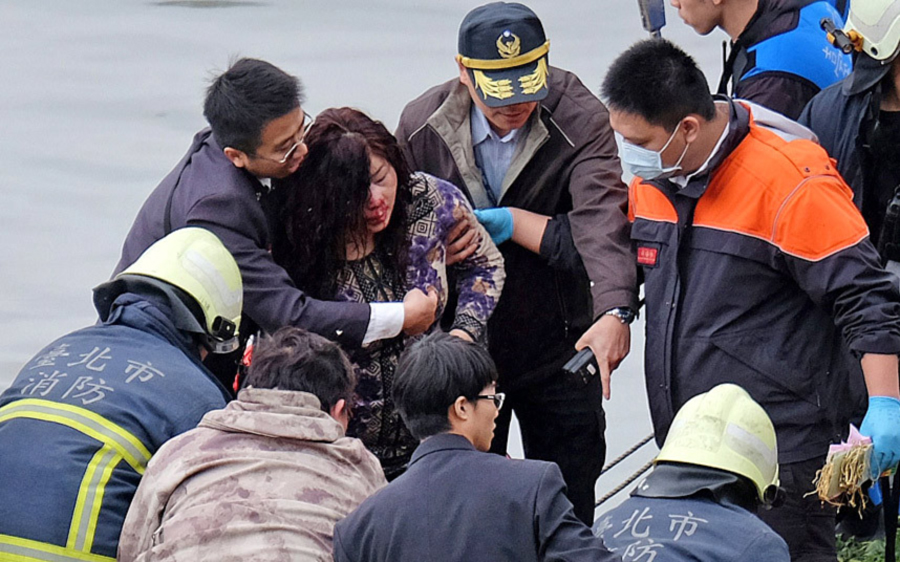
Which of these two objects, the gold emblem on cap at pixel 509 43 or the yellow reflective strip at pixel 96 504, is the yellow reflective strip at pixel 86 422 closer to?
the yellow reflective strip at pixel 96 504

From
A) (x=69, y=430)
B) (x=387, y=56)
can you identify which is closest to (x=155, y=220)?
(x=69, y=430)

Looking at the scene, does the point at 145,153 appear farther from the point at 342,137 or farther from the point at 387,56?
the point at 342,137

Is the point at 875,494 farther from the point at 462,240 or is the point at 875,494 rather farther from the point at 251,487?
the point at 251,487

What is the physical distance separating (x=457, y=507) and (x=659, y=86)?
3.61ft

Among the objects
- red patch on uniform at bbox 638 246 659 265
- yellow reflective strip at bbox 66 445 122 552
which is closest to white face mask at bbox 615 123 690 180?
red patch on uniform at bbox 638 246 659 265

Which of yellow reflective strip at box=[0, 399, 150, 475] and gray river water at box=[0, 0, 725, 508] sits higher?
yellow reflective strip at box=[0, 399, 150, 475]

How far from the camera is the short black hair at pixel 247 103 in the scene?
9.58 feet

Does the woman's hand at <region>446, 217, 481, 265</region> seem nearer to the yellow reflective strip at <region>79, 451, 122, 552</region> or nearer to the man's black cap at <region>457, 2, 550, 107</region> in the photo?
the man's black cap at <region>457, 2, 550, 107</region>

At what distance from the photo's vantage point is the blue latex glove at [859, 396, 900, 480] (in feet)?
8.64

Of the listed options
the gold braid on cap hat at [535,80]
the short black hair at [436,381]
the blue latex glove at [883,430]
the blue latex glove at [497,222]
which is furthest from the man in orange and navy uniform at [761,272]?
the short black hair at [436,381]

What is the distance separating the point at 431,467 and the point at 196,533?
0.42 metres

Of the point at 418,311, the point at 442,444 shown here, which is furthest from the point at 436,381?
the point at 418,311

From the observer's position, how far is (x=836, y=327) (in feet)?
9.27

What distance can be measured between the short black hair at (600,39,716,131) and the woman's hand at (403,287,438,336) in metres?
0.60
